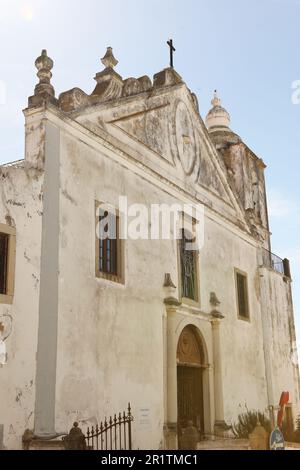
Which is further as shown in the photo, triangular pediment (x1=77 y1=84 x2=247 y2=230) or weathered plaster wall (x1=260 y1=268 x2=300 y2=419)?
weathered plaster wall (x1=260 y1=268 x2=300 y2=419)

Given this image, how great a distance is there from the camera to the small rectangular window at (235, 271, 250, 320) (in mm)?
Result: 17078

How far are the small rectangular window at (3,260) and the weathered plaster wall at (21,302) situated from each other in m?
0.19

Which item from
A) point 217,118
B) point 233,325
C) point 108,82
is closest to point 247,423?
point 233,325

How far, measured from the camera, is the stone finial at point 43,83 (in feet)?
33.9

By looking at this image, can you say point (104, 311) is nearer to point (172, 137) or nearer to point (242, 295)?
point (172, 137)

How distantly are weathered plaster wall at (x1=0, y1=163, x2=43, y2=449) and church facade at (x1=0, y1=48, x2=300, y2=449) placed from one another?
0.02 metres

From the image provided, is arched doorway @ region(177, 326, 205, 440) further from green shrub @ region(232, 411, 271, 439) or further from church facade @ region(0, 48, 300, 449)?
green shrub @ region(232, 411, 271, 439)

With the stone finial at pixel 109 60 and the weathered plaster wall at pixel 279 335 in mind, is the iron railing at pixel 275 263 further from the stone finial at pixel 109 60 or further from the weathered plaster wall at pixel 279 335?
the stone finial at pixel 109 60

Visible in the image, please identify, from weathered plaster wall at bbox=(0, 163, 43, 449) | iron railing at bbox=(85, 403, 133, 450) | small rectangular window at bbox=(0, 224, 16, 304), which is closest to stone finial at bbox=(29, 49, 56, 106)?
weathered plaster wall at bbox=(0, 163, 43, 449)

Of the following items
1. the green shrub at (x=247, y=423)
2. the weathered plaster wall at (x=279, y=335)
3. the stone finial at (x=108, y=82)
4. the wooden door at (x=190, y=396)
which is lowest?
the green shrub at (x=247, y=423)

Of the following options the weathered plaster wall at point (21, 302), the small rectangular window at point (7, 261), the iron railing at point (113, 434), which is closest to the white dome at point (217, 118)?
the weathered plaster wall at point (21, 302)

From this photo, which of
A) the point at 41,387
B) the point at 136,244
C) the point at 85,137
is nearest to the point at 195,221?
the point at 136,244

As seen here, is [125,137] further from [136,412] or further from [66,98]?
[136,412]

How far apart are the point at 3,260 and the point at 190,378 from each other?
21.2 feet
